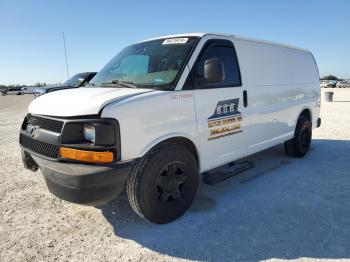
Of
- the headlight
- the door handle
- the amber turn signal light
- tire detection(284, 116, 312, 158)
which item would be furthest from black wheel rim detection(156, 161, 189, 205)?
tire detection(284, 116, 312, 158)

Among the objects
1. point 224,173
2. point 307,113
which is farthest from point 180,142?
point 307,113

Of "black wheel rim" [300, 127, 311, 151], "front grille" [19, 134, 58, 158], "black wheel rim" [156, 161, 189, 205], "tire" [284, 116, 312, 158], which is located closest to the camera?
"front grille" [19, 134, 58, 158]

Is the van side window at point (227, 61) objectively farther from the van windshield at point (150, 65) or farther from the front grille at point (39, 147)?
the front grille at point (39, 147)

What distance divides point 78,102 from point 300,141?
4.79 meters

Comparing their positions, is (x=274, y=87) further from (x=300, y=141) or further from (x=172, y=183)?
(x=172, y=183)

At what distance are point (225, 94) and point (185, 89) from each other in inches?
29.6

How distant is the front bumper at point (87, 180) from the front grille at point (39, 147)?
0.34 ft

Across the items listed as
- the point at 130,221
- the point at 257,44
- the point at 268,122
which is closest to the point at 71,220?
the point at 130,221

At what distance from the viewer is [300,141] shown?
6.23 meters

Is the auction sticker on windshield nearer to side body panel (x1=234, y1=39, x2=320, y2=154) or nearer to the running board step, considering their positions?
side body panel (x1=234, y1=39, x2=320, y2=154)

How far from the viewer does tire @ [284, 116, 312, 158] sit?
618cm

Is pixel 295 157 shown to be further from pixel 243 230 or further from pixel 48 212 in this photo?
pixel 48 212

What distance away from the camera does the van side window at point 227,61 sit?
155 inches

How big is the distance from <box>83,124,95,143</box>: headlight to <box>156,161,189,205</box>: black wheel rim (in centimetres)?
84
